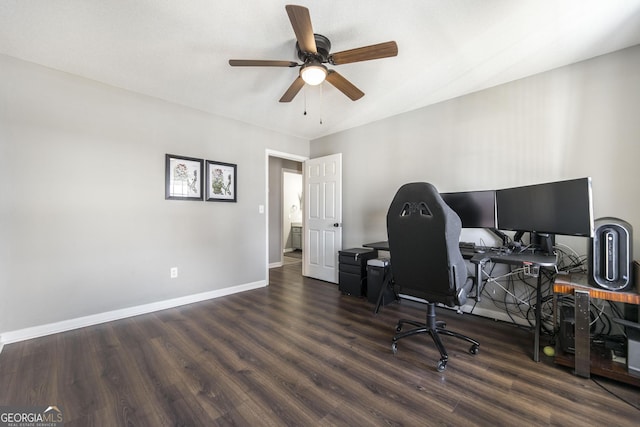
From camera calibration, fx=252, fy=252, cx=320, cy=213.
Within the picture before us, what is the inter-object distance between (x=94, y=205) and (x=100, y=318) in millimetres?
1164

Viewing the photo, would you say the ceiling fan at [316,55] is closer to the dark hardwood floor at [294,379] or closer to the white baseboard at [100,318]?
the dark hardwood floor at [294,379]

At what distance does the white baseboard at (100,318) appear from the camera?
221 centimetres

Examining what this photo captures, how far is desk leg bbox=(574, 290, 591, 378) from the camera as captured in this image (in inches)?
66.9

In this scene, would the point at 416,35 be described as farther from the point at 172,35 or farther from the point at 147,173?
the point at 147,173

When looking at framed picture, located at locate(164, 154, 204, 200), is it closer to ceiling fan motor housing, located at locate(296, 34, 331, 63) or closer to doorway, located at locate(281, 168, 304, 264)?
ceiling fan motor housing, located at locate(296, 34, 331, 63)

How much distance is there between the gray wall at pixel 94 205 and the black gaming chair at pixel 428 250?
2.54 m

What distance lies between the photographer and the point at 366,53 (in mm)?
1844

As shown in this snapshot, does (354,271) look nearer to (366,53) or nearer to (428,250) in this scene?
(428,250)

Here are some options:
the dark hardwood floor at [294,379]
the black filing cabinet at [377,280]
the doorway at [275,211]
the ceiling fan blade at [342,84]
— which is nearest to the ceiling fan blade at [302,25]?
the ceiling fan blade at [342,84]

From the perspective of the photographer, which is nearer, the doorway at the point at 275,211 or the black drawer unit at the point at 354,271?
the black drawer unit at the point at 354,271

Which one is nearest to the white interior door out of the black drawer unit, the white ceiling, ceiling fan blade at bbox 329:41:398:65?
the black drawer unit

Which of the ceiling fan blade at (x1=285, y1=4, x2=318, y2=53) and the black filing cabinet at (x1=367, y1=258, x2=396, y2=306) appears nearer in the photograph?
the ceiling fan blade at (x1=285, y1=4, x2=318, y2=53)

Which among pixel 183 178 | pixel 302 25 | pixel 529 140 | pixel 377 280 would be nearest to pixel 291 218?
pixel 183 178

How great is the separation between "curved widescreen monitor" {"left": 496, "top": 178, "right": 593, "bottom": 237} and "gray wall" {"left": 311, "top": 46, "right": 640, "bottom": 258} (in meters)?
0.38
